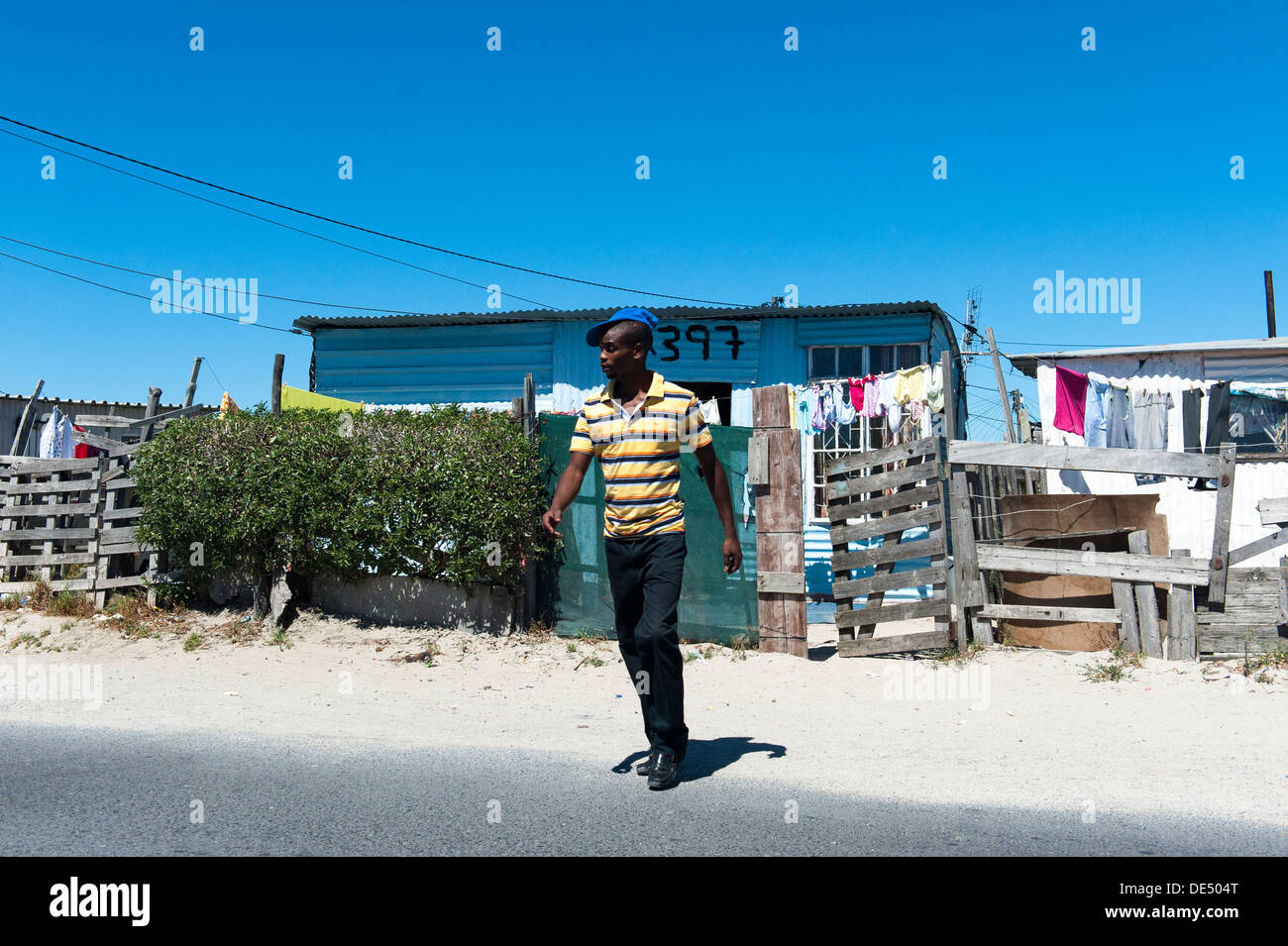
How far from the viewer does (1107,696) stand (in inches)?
250

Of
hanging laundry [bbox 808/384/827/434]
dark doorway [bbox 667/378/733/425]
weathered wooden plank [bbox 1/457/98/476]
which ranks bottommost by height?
weathered wooden plank [bbox 1/457/98/476]

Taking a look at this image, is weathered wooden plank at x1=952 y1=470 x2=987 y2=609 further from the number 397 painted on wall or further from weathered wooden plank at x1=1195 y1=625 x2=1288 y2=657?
the number 397 painted on wall

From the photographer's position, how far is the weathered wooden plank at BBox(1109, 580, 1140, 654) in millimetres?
7289

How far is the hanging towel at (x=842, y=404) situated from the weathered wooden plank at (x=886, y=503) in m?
3.23

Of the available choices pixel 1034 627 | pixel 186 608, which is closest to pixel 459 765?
pixel 1034 627

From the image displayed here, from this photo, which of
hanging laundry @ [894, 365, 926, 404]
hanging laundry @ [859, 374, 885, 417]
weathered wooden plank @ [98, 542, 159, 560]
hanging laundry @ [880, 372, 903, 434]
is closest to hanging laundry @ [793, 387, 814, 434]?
hanging laundry @ [859, 374, 885, 417]

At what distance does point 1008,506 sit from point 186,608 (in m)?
8.35

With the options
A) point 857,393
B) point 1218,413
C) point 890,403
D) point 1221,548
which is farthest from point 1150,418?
point 1221,548

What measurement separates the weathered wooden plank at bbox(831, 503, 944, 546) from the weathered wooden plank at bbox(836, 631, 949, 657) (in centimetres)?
89

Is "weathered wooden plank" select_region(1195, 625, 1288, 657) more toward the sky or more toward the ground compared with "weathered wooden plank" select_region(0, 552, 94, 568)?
more toward the ground

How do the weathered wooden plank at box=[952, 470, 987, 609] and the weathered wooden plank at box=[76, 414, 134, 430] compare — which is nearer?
the weathered wooden plank at box=[952, 470, 987, 609]

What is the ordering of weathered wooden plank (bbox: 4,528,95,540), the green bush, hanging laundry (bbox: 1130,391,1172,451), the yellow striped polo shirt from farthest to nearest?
hanging laundry (bbox: 1130,391,1172,451), weathered wooden plank (bbox: 4,528,95,540), the green bush, the yellow striped polo shirt

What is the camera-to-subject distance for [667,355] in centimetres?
1341

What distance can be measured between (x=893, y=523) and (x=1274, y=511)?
2.83 m
